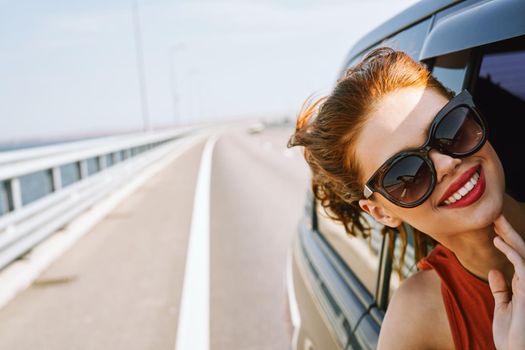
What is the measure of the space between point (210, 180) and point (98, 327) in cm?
1028

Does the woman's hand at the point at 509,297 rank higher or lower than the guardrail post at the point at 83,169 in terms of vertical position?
higher

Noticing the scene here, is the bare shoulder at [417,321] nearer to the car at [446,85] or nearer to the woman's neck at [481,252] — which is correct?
the woman's neck at [481,252]

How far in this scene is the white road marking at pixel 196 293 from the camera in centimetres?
383

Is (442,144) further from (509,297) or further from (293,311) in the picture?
(293,311)

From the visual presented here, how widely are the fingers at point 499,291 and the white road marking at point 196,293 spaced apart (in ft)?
9.28

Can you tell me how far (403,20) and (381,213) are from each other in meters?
Answer: 0.78

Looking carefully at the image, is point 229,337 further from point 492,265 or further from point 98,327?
point 492,265

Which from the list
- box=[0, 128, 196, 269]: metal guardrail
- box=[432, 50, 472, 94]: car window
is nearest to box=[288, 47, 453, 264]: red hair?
box=[432, 50, 472, 94]: car window

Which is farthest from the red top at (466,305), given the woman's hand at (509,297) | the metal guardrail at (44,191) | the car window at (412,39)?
the metal guardrail at (44,191)

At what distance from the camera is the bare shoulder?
1327 millimetres

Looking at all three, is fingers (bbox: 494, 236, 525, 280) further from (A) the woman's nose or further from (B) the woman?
(A) the woman's nose

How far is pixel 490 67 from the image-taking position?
1610 millimetres

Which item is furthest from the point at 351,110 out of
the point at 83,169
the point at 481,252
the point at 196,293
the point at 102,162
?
the point at 102,162

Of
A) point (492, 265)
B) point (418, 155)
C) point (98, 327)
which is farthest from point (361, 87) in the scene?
point (98, 327)
